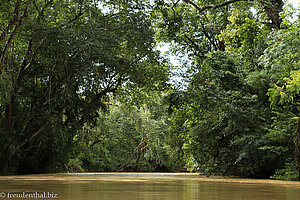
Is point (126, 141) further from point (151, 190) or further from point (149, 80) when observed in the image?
point (151, 190)

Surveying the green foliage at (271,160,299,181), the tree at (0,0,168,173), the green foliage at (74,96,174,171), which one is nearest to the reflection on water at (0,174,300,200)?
the green foliage at (271,160,299,181)

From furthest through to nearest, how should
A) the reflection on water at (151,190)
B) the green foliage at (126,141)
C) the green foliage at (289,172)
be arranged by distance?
the green foliage at (126,141) < the green foliage at (289,172) < the reflection on water at (151,190)

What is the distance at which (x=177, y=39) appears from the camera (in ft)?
46.7

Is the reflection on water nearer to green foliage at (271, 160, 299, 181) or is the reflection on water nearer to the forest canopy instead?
green foliage at (271, 160, 299, 181)

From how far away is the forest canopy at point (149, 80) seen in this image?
376 inches

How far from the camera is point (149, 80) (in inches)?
512

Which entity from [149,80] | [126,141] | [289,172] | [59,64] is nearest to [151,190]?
[289,172]

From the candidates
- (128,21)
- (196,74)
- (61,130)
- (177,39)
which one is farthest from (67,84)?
(177,39)

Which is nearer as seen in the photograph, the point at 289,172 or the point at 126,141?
the point at 289,172

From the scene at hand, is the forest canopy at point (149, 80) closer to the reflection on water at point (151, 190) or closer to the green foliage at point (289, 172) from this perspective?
the green foliage at point (289, 172)

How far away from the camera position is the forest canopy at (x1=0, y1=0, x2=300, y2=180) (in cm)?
955

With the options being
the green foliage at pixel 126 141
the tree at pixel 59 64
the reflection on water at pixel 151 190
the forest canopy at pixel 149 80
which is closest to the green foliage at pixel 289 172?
the forest canopy at pixel 149 80

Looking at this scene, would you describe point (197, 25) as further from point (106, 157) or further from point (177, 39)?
point (106, 157)

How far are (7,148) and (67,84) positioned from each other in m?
2.82
